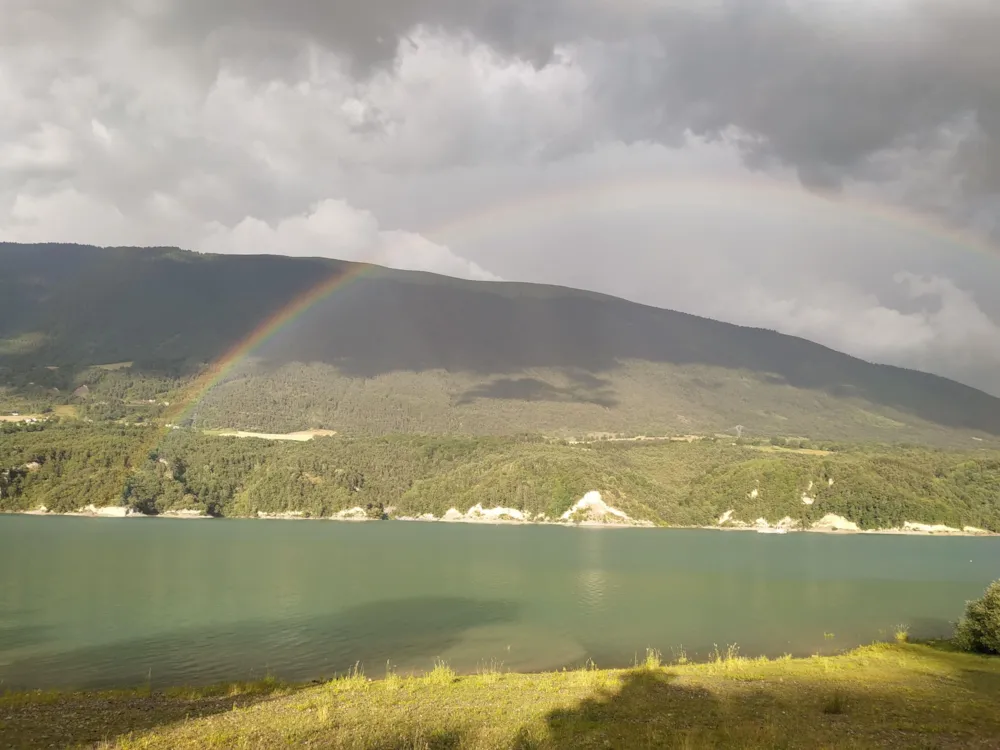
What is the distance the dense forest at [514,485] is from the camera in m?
167

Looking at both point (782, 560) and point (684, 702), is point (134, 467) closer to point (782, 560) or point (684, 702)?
point (782, 560)

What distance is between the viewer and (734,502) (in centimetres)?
17538

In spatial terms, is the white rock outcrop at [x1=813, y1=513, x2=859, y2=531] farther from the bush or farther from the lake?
the bush

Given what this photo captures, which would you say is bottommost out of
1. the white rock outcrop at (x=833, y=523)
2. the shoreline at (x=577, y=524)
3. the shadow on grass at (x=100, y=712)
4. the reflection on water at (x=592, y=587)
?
the shoreline at (x=577, y=524)

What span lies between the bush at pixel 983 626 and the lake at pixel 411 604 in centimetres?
719

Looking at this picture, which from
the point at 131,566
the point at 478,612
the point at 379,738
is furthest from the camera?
the point at 131,566

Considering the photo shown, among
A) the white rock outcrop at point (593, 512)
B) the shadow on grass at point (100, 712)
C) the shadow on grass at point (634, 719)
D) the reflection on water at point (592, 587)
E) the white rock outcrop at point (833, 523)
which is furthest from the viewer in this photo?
the white rock outcrop at point (593, 512)

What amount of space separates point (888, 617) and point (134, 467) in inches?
7155

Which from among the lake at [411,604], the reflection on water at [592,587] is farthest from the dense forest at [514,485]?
the reflection on water at [592,587]

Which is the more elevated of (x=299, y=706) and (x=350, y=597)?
(x=299, y=706)

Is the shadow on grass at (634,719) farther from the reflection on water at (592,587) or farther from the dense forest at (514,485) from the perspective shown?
the dense forest at (514,485)

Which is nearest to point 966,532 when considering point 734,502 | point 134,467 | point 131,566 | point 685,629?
point 734,502

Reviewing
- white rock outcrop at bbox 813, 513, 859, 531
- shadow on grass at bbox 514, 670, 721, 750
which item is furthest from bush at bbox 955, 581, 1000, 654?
white rock outcrop at bbox 813, 513, 859, 531

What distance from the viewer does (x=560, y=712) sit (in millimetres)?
18016
